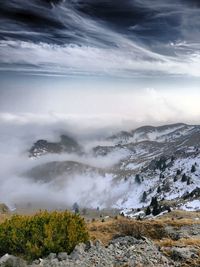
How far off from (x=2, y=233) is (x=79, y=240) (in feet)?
23.4

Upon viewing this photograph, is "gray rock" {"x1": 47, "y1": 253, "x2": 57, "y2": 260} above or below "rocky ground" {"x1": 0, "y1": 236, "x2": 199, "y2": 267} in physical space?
below

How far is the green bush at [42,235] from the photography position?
34625mm

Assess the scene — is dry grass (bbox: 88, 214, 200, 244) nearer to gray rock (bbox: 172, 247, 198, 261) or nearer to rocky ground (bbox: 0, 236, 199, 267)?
rocky ground (bbox: 0, 236, 199, 267)

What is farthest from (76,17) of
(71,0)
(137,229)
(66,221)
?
(137,229)

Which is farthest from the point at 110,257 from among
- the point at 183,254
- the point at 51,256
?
Result: the point at 183,254

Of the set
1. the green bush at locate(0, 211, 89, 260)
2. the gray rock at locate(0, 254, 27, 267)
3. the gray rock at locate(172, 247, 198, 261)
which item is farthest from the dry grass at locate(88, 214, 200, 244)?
the gray rock at locate(0, 254, 27, 267)

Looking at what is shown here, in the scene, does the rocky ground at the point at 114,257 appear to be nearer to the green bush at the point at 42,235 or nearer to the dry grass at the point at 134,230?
the green bush at the point at 42,235

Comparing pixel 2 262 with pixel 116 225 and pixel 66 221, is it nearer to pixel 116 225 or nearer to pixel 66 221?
pixel 66 221

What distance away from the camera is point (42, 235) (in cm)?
3578

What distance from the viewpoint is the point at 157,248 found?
33.1 m

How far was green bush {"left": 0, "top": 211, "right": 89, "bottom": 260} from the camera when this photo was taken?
3462 cm

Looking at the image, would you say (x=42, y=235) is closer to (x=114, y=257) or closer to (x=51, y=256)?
(x=51, y=256)

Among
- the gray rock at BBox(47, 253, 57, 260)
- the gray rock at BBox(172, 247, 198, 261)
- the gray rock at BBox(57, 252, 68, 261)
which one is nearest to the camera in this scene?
the gray rock at BBox(172, 247, 198, 261)

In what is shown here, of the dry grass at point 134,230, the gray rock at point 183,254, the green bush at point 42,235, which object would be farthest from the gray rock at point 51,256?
the dry grass at point 134,230
